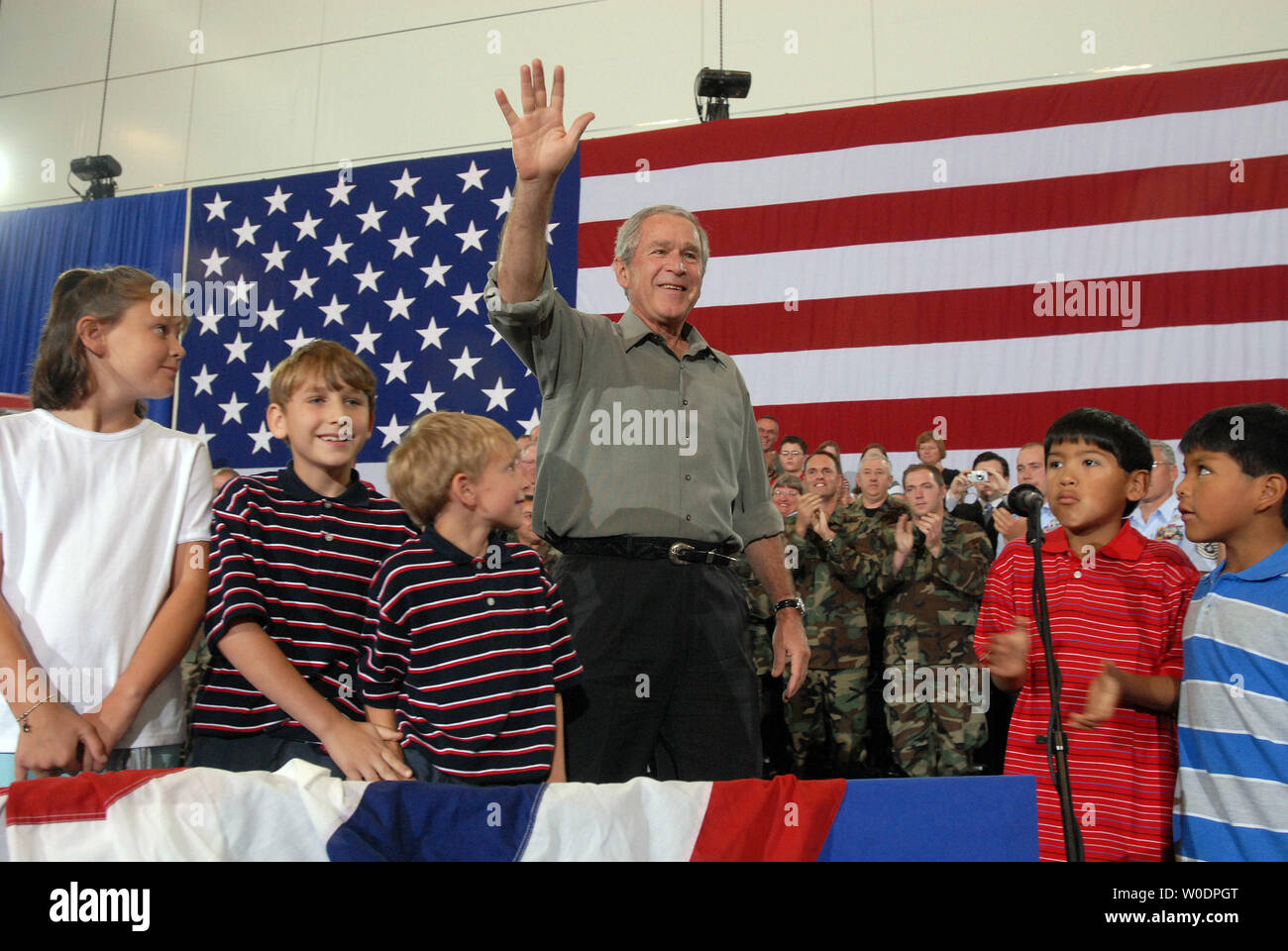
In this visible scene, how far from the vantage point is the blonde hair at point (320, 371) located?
6.47 ft

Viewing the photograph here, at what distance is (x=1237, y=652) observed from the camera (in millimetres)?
1883

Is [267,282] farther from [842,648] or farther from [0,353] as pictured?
[842,648]

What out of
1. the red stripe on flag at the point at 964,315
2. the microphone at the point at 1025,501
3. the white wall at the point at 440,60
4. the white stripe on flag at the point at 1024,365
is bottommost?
the microphone at the point at 1025,501

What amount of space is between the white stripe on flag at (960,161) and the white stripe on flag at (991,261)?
1.23 ft

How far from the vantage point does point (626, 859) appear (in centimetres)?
127

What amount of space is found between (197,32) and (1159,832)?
9.77m

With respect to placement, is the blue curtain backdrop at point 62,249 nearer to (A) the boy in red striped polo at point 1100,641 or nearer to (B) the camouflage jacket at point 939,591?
(B) the camouflage jacket at point 939,591

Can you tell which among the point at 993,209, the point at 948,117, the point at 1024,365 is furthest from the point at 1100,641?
the point at 948,117

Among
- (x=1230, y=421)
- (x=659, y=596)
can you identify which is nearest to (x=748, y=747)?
(x=659, y=596)

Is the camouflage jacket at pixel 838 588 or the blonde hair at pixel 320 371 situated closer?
the blonde hair at pixel 320 371

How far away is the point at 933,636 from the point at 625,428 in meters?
2.71

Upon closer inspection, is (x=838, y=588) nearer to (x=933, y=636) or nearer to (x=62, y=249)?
(x=933, y=636)
